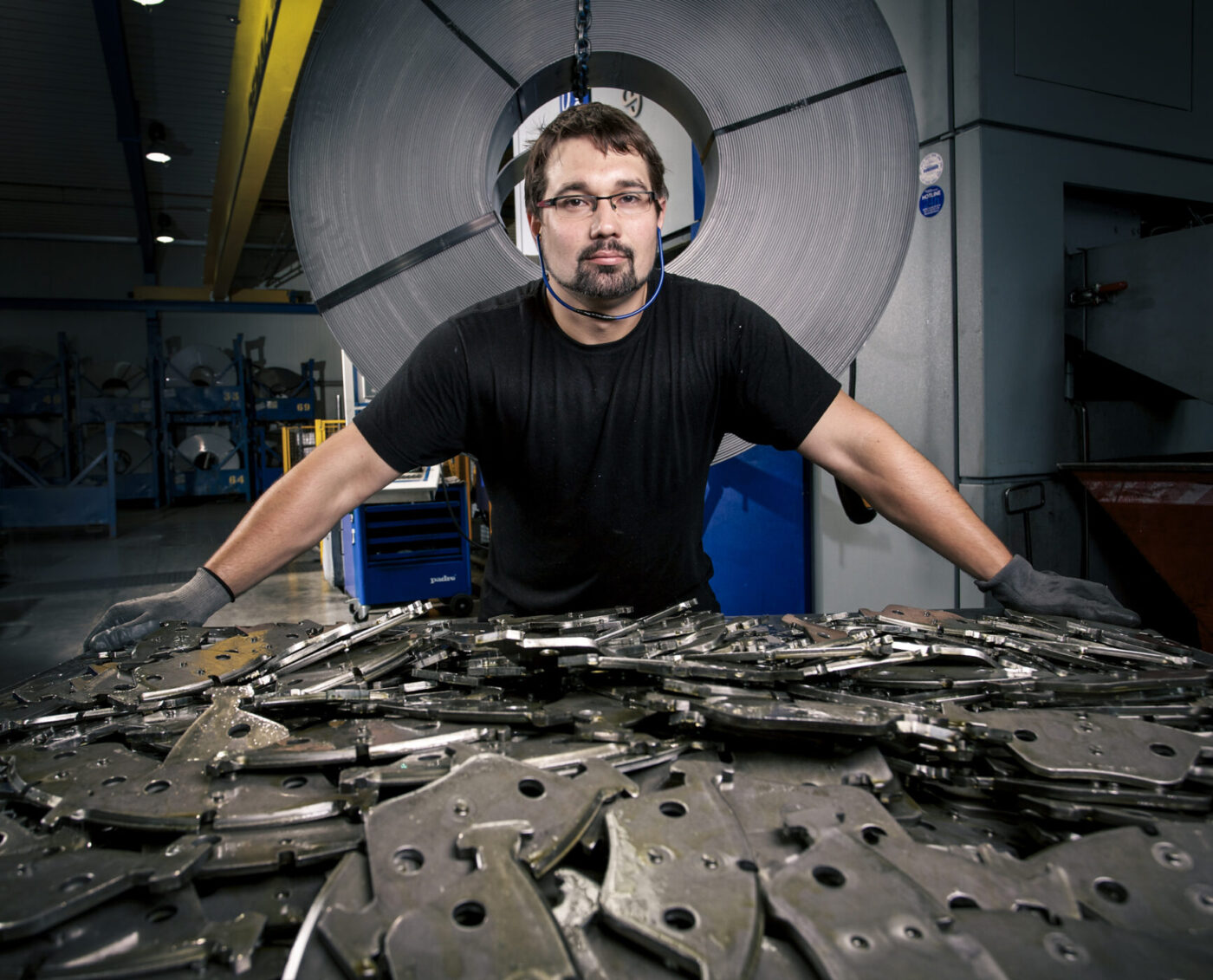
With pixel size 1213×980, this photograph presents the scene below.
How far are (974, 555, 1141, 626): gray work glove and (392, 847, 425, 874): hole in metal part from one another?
3.36ft

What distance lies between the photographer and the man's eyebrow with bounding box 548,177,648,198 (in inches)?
48.9

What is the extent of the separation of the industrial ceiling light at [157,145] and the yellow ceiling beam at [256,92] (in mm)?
707

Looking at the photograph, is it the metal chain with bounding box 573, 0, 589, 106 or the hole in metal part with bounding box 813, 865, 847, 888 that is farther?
the metal chain with bounding box 573, 0, 589, 106

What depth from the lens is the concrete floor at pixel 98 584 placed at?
379 centimetres

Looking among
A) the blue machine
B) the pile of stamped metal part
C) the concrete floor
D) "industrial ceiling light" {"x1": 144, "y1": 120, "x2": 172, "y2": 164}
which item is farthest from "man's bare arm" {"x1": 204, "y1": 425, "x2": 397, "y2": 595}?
"industrial ceiling light" {"x1": 144, "y1": 120, "x2": 172, "y2": 164}

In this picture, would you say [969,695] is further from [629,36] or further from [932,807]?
[629,36]

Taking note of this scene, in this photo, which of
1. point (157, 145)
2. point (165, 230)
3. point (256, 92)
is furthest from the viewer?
point (165, 230)

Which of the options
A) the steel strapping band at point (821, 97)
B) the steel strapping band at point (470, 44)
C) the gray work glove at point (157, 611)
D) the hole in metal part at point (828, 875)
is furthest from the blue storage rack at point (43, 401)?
the hole in metal part at point (828, 875)

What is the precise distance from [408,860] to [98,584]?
5.57 metres

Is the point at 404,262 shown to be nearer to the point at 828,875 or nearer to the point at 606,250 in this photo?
the point at 606,250

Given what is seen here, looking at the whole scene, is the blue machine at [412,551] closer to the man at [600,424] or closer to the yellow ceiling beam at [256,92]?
the man at [600,424]

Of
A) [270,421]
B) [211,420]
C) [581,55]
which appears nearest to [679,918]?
[581,55]

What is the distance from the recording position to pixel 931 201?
2.19 m

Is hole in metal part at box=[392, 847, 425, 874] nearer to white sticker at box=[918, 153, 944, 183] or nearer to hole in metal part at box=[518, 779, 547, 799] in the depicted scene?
hole in metal part at box=[518, 779, 547, 799]
